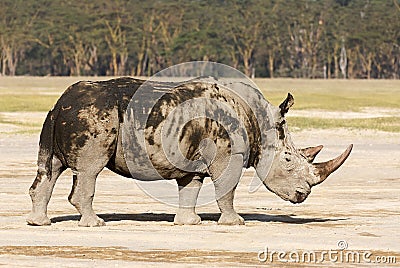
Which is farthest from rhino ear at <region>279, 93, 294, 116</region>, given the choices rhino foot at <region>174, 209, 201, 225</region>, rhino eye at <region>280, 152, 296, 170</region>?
rhino foot at <region>174, 209, 201, 225</region>

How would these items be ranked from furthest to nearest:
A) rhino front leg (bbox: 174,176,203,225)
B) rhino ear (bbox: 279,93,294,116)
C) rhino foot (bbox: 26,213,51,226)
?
rhino ear (bbox: 279,93,294,116), rhino front leg (bbox: 174,176,203,225), rhino foot (bbox: 26,213,51,226)

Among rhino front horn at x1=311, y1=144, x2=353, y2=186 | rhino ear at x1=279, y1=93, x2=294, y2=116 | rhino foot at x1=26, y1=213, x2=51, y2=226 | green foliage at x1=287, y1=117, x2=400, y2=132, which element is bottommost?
green foliage at x1=287, y1=117, x2=400, y2=132

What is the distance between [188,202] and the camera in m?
13.6

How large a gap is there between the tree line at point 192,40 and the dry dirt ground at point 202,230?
99402 mm

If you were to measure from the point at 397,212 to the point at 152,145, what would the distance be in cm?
400

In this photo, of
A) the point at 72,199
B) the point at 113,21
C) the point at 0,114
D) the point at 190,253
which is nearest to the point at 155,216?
the point at 72,199

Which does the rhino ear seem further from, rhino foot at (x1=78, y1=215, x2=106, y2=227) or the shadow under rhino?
rhino foot at (x1=78, y1=215, x2=106, y2=227)

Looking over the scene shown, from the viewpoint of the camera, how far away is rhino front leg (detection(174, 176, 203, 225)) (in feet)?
44.3

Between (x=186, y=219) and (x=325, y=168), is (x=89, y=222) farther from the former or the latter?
(x=325, y=168)

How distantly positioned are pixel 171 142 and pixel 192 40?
4349 inches

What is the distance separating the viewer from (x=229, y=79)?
14.8 m

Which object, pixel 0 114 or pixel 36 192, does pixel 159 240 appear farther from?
pixel 0 114

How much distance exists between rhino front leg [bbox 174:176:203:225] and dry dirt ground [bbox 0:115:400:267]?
0.13 m

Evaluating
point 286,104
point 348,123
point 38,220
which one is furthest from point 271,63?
point 38,220
